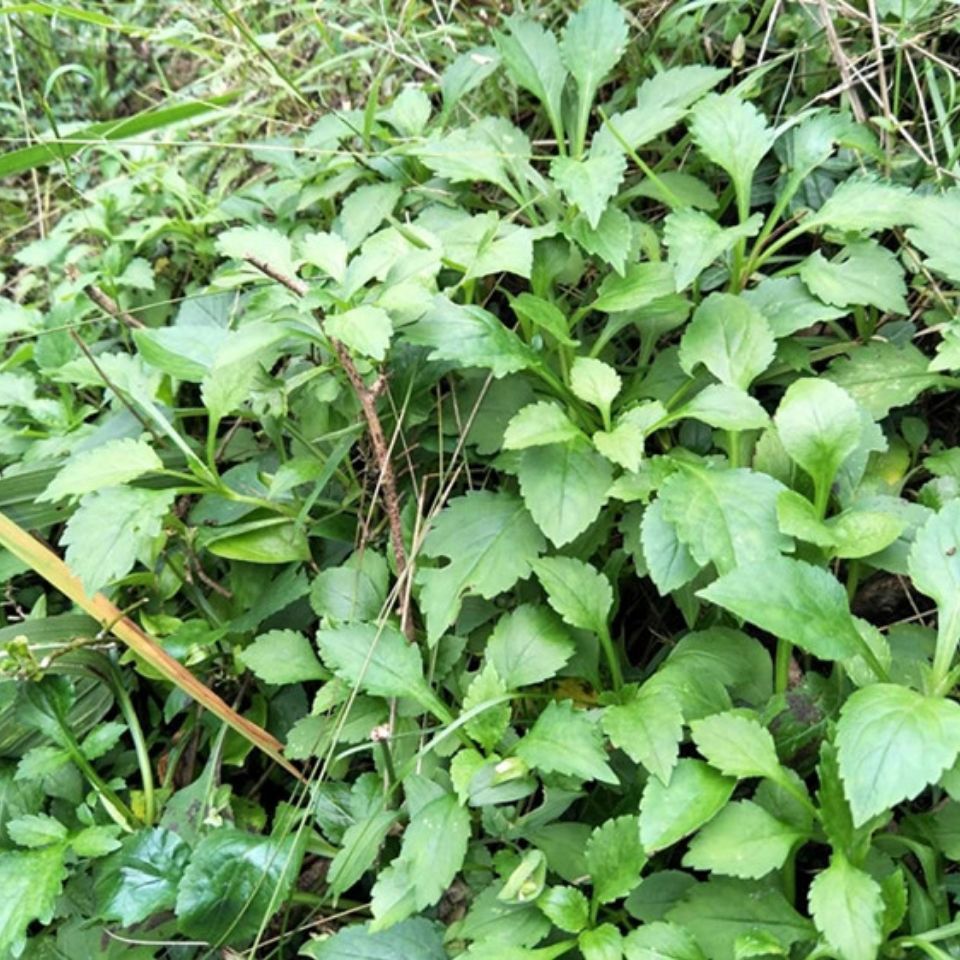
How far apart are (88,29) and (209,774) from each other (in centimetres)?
203

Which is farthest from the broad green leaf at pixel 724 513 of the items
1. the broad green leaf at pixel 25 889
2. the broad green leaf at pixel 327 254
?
the broad green leaf at pixel 25 889

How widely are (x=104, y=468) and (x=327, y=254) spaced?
37cm

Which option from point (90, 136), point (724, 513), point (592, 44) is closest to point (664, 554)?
point (724, 513)

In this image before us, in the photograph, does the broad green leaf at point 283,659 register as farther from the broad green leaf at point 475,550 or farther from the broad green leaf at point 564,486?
the broad green leaf at point 564,486

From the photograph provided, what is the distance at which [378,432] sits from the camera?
1.09m

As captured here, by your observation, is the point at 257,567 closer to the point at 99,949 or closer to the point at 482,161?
the point at 99,949

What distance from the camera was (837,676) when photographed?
3.06ft

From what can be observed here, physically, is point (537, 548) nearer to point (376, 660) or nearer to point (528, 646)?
point (528, 646)

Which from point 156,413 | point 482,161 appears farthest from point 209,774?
point 482,161

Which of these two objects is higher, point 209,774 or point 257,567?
point 257,567

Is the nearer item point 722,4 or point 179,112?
point 722,4

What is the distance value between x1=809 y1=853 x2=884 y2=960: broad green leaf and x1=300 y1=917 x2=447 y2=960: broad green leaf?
384 mm

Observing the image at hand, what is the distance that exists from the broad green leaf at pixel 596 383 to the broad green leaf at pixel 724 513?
0.12 meters

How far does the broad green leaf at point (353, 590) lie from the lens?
111cm
